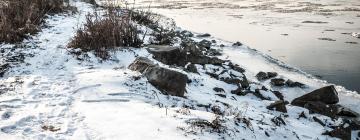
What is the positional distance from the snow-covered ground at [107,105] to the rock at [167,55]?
20 cm

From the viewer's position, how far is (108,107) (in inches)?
178

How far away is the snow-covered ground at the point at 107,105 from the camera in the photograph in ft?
12.8

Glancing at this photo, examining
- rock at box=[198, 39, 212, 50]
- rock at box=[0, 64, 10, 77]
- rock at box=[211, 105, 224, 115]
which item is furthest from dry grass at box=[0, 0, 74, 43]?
rock at box=[198, 39, 212, 50]

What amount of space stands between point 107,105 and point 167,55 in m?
2.84

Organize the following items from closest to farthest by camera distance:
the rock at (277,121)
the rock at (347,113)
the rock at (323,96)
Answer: the rock at (277,121) < the rock at (347,113) < the rock at (323,96)

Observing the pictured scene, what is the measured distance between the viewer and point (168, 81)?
A: 210 inches

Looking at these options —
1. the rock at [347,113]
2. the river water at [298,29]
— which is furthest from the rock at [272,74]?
the rock at [347,113]

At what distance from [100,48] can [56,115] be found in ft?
7.92

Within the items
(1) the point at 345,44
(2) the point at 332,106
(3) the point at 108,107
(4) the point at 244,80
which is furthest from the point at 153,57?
(1) the point at 345,44

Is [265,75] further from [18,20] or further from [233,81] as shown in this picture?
[18,20]

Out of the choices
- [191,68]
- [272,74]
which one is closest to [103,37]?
[191,68]

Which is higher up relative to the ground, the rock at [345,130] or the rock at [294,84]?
the rock at [294,84]

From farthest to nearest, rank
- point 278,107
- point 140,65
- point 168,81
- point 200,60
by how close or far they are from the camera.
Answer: point 200,60
point 278,107
point 140,65
point 168,81

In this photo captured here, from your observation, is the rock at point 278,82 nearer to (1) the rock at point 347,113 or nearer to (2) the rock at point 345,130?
(1) the rock at point 347,113
